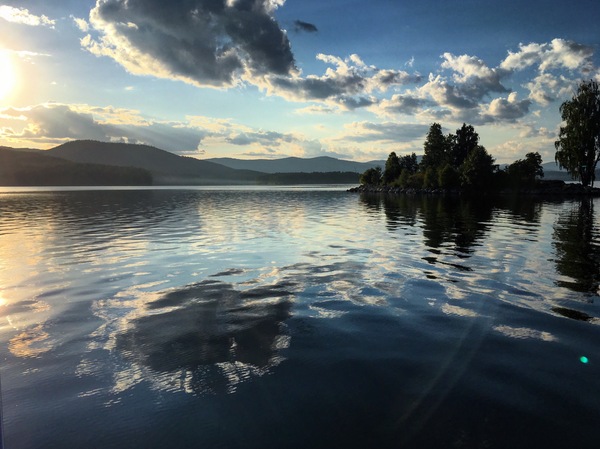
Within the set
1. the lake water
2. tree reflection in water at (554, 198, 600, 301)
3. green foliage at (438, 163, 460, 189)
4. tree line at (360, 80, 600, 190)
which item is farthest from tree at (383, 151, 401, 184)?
the lake water

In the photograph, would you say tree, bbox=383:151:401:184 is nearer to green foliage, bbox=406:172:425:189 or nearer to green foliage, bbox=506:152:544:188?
green foliage, bbox=406:172:425:189

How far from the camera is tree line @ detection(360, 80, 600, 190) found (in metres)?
98.5

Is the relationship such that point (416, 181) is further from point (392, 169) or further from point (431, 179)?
point (392, 169)

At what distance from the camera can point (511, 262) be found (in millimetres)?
20047

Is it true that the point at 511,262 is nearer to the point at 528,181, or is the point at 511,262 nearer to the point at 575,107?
the point at 575,107

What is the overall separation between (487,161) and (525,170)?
24.1m

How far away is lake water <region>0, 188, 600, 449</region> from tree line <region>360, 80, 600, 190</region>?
100269 mm

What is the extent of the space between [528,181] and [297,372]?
510 feet

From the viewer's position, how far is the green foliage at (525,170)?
13662 cm

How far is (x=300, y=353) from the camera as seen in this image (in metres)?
9.15

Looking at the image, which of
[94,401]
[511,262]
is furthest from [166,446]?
[511,262]

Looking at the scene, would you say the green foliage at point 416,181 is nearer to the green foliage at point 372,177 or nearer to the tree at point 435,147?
the tree at point 435,147

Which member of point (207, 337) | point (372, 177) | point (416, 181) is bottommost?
point (207, 337)

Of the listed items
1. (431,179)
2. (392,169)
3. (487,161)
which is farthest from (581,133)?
(392,169)
